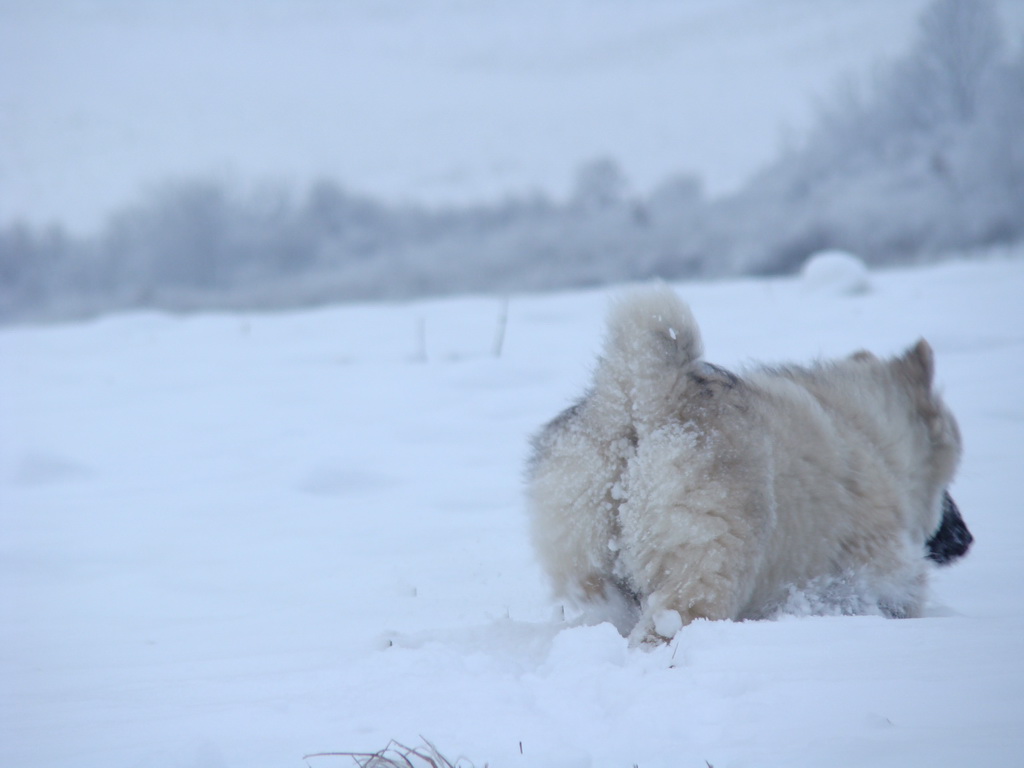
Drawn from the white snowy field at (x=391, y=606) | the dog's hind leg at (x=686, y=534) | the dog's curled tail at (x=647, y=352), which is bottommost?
the white snowy field at (x=391, y=606)

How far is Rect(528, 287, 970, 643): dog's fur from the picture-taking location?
7.18ft

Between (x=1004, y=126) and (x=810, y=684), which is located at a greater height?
(x=1004, y=126)

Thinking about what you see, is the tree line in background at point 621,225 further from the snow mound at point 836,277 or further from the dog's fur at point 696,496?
the dog's fur at point 696,496

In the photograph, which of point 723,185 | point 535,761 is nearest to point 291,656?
point 535,761

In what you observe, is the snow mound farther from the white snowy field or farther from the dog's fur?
the dog's fur

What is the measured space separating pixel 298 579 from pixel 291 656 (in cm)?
79

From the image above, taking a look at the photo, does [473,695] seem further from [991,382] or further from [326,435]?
[991,382]

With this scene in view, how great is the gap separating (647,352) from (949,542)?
1564mm

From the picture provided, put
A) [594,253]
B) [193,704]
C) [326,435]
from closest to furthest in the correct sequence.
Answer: [193,704] → [326,435] → [594,253]

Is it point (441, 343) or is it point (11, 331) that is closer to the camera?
point (441, 343)

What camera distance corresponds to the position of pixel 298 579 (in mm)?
→ 3125

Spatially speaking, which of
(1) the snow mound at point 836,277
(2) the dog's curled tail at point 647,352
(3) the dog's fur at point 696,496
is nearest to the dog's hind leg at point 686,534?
(3) the dog's fur at point 696,496

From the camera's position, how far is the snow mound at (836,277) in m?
9.52

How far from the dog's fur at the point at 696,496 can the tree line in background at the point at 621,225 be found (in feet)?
36.5
